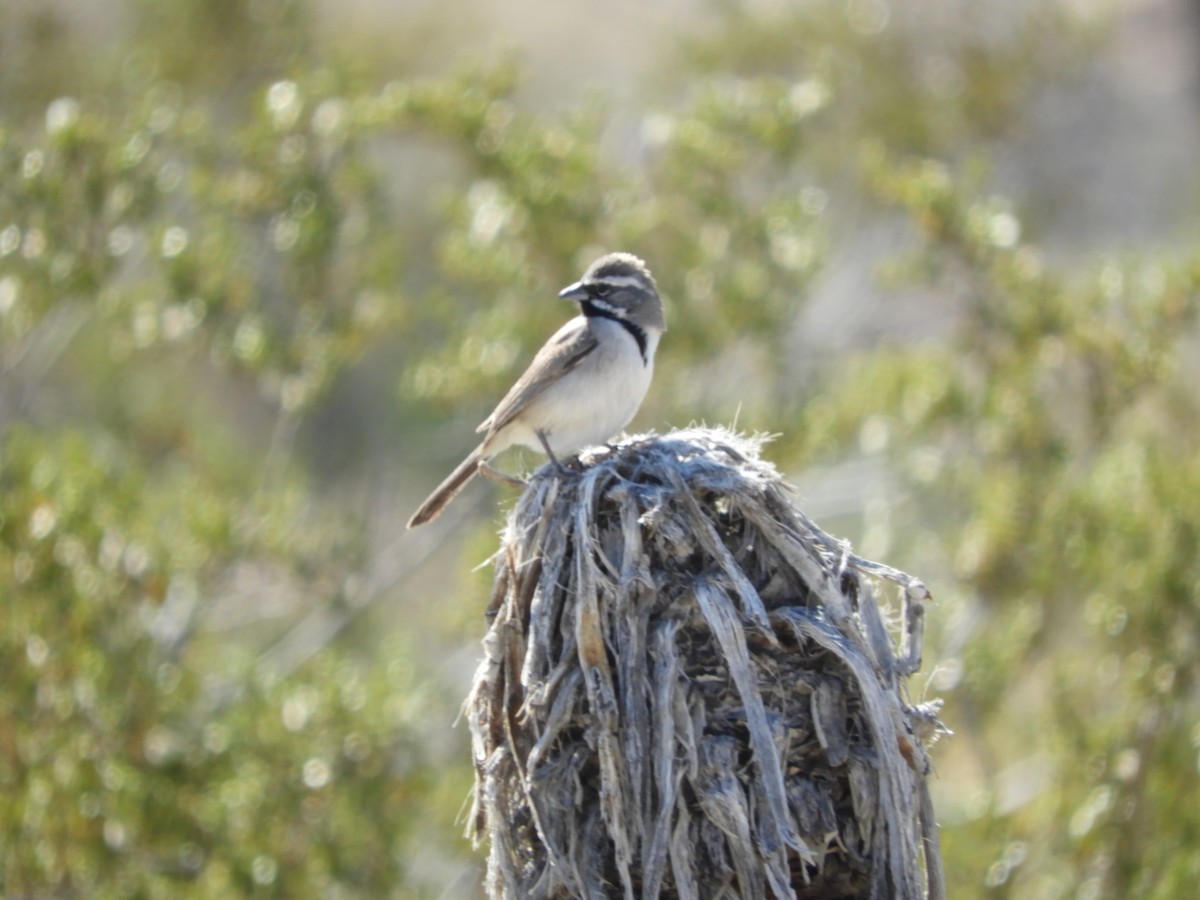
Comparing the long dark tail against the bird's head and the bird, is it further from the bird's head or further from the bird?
the bird's head

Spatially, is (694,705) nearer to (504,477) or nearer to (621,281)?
(504,477)

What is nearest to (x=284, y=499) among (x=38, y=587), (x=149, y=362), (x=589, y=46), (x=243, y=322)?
(x=243, y=322)

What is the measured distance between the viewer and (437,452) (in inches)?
684

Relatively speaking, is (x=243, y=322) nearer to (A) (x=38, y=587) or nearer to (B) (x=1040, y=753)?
(A) (x=38, y=587)

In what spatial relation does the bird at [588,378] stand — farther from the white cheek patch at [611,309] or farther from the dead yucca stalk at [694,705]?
the dead yucca stalk at [694,705]

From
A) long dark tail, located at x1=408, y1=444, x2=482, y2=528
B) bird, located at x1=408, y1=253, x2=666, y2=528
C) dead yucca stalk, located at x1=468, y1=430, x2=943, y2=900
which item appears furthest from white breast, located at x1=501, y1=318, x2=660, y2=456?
dead yucca stalk, located at x1=468, y1=430, x2=943, y2=900

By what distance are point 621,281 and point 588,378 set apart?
65cm

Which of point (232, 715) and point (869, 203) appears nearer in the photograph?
point (232, 715)

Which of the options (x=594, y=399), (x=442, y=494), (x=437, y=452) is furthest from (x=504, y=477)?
(x=437, y=452)

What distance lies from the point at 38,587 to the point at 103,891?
2.24 m

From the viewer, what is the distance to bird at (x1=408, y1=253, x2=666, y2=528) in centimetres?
727

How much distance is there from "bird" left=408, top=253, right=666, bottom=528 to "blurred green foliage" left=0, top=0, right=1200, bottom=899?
5.45m

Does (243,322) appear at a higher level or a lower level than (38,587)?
higher

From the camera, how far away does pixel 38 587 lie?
11.8 metres
